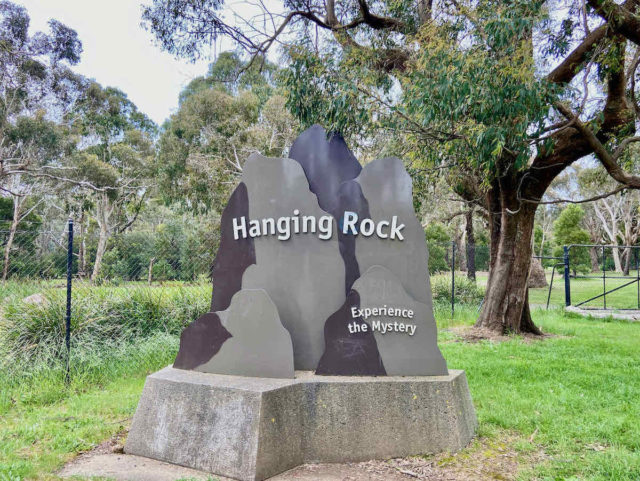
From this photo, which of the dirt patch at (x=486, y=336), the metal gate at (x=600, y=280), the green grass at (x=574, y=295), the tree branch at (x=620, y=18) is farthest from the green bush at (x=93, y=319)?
the metal gate at (x=600, y=280)

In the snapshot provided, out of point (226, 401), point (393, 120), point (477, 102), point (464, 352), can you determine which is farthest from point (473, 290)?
point (226, 401)

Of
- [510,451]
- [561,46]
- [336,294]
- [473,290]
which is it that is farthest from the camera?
[473,290]

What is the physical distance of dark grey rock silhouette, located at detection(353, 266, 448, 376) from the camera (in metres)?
4.21

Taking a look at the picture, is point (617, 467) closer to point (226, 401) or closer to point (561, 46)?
point (226, 401)

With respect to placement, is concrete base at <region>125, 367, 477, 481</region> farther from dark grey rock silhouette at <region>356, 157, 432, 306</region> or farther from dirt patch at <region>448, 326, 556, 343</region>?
dirt patch at <region>448, 326, 556, 343</region>

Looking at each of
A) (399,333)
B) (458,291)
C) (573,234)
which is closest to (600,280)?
(573,234)

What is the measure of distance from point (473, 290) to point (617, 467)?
42.0ft

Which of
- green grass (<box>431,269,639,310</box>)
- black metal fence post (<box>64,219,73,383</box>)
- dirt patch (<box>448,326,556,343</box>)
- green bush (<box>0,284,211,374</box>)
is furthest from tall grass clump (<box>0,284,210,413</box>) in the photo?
green grass (<box>431,269,639,310</box>)

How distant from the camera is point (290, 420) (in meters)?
3.79

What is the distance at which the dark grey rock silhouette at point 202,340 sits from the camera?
433cm

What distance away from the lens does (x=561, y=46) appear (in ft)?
29.8

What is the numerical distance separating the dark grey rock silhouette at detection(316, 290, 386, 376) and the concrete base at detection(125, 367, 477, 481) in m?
0.10

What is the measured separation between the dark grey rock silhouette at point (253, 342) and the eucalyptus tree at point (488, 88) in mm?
3963

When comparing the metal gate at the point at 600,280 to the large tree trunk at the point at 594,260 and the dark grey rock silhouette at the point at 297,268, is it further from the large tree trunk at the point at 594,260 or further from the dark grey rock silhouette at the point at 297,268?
the dark grey rock silhouette at the point at 297,268
